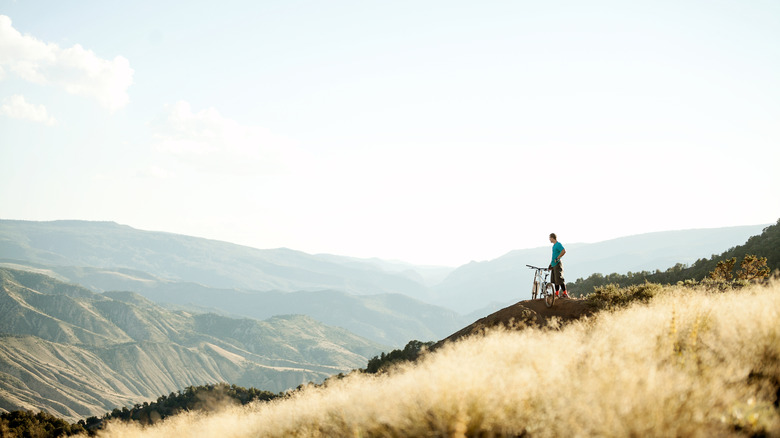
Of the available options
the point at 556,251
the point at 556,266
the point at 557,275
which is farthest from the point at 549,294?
the point at 556,251

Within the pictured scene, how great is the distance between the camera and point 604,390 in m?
4.48

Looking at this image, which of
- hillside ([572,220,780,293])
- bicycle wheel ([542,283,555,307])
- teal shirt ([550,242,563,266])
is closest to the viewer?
teal shirt ([550,242,563,266])

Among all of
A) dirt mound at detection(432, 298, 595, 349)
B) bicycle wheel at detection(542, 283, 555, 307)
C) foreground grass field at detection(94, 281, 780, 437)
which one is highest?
foreground grass field at detection(94, 281, 780, 437)

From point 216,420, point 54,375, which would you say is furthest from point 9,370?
point 216,420

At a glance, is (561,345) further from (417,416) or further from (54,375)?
(54,375)

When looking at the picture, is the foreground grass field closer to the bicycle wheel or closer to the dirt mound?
the dirt mound

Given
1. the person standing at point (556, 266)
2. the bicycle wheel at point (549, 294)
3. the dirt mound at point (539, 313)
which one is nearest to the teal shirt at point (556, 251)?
the person standing at point (556, 266)

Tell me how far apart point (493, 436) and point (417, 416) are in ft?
2.69

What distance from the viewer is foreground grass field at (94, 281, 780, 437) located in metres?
4.10

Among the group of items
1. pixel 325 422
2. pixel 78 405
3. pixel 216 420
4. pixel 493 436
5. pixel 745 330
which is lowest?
pixel 78 405

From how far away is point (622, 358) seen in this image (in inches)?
225

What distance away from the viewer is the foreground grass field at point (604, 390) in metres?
4.10

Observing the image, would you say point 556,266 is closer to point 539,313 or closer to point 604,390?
point 539,313

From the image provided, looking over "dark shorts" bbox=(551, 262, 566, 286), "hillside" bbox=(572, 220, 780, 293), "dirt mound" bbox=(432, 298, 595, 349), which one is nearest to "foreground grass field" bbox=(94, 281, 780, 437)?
"dirt mound" bbox=(432, 298, 595, 349)
